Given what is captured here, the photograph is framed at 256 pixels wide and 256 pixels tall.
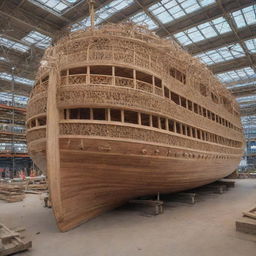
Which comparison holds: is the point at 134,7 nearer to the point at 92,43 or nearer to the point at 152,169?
the point at 92,43

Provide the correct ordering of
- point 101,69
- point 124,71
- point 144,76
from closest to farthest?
point 101,69, point 124,71, point 144,76

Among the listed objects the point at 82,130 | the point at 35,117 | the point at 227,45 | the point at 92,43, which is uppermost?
the point at 227,45

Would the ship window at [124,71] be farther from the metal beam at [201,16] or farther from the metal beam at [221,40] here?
the metal beam at [221,40]

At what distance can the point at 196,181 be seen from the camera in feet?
31.3

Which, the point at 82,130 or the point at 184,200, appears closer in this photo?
the point at 82,130

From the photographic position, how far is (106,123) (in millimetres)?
5887

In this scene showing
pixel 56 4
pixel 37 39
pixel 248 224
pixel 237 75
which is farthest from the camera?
pixel 237 75

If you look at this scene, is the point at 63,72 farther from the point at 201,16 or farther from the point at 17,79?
the point at 17,79

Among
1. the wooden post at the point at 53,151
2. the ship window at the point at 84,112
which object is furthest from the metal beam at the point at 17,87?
the wooden post at the point at 53,151

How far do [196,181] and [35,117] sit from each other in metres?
6.61

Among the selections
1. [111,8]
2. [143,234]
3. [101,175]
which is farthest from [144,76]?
[111,8]

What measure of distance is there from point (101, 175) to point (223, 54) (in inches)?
704

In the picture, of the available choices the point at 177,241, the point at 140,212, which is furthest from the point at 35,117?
the point at 177,241

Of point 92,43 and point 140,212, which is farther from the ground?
point 92,43
